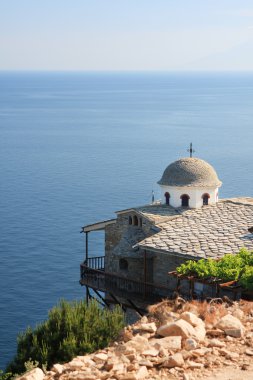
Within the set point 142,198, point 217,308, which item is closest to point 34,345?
point 217,308

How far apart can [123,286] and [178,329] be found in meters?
17.8

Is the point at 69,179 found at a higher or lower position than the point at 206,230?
lower

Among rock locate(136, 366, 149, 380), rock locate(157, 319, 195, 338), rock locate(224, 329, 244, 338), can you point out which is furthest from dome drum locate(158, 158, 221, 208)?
rock locate(136, 366, 149, 380)

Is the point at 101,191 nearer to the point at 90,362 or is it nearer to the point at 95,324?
the point at 95,324

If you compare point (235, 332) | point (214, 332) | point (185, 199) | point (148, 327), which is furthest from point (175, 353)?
point (185, 199)

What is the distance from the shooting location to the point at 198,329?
15984mm

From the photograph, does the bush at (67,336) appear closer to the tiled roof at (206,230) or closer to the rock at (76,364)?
the rock at (76,364)

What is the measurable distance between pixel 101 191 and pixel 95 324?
64636mm

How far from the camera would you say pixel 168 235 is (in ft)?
106

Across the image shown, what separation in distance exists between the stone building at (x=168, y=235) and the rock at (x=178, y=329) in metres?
13.8

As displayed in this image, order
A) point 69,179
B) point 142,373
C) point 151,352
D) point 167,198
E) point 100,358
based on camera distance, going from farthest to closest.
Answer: point 69,179, point 167,198, point 100,358, point 151,352, point 142,373

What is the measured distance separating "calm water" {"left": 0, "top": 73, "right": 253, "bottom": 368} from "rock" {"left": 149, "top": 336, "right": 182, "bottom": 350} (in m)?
27.9

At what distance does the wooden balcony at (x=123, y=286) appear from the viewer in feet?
104

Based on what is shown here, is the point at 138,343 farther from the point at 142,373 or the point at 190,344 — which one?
the point at 142,373
